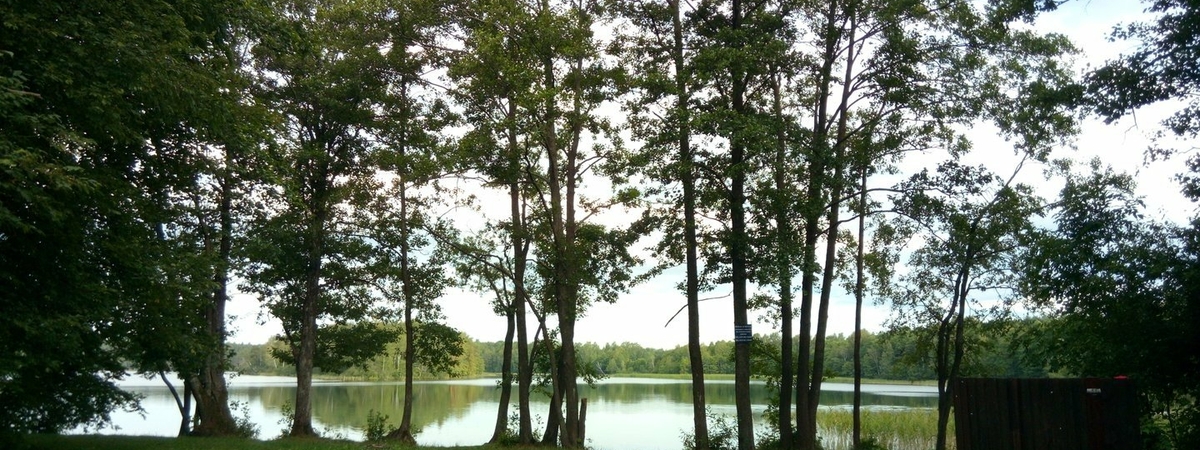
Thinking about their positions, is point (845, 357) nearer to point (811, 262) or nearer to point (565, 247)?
point (811, 262)

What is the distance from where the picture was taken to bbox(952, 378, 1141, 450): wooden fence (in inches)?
295

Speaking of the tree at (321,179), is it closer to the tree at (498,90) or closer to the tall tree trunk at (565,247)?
the tree at (498,90)

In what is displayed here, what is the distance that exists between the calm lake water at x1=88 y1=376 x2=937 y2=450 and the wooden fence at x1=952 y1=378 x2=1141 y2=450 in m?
11.4

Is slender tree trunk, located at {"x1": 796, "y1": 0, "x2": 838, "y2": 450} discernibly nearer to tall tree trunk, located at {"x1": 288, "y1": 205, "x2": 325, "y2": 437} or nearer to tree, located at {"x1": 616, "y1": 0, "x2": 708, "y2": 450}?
tree, located at {"x1": 616, "y1": 0, "x2": 708, "y2": 450}

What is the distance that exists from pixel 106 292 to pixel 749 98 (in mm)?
11684

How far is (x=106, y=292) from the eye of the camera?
31.2 feet

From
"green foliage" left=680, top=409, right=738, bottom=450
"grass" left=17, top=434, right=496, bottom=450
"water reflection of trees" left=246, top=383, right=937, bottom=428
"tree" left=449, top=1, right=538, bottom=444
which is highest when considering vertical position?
"tree" left=449, top=1, right=538, bottom=444

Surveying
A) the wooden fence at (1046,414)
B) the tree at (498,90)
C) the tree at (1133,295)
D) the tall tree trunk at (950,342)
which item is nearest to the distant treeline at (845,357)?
the tall tree trunk at (950,342)

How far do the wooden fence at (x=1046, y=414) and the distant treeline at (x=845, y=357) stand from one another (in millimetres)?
7807

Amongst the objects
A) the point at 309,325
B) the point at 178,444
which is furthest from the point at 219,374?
the point at 178,444

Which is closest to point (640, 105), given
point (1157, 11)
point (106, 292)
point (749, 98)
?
point (749, 98)

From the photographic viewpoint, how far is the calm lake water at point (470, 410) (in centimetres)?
2178

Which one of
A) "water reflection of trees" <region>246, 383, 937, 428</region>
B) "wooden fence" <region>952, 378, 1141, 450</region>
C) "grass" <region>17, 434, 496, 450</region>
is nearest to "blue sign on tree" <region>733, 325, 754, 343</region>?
"grass" <region>17, 434, 496, 450</region>

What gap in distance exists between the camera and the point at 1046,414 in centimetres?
777
